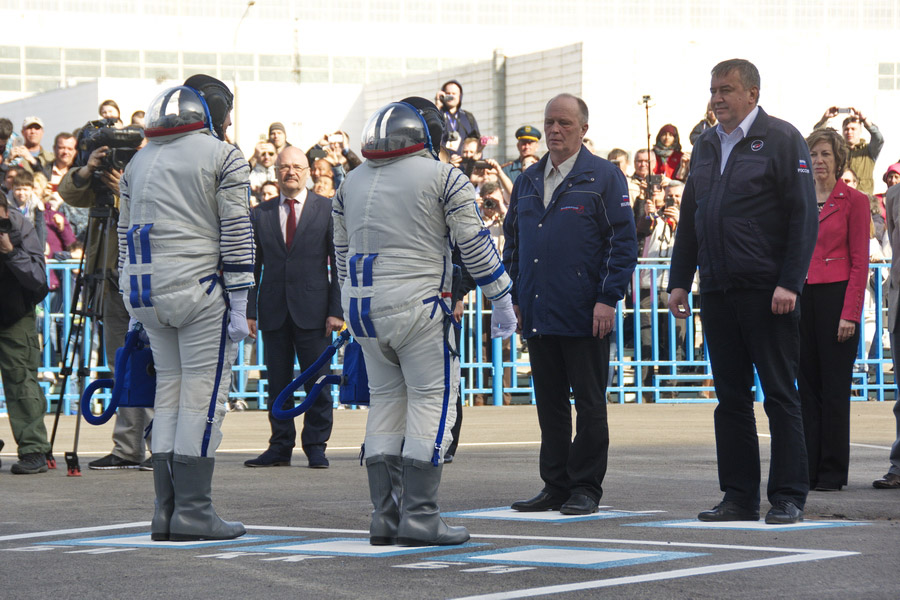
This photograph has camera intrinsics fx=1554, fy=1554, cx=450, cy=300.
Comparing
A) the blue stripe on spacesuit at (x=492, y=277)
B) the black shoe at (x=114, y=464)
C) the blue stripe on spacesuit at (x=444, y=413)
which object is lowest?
the black shoe at (x=114, y=464)

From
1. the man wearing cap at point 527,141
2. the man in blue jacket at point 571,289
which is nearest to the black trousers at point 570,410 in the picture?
the man in blue jacket at point 571,289

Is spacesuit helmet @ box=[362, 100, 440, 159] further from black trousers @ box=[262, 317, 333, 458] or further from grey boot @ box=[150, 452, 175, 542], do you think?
black trousers @ box=[262, 317, 333, 458]

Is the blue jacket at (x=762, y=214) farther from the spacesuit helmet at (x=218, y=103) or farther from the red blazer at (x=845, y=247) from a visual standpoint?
the spacesuit helmet at (x=218, y=103)

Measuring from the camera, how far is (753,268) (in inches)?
303

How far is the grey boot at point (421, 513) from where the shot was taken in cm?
691

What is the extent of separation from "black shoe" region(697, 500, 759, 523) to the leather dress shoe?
76.8 inches

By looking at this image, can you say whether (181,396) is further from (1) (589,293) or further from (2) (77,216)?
(2) (77,216)

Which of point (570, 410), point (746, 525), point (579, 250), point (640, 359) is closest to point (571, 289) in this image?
point (579, 250)

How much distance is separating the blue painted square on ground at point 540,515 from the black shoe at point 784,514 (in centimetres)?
68

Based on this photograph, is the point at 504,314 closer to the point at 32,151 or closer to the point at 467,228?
the point at 467,228

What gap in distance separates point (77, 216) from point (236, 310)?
1056 centimetres

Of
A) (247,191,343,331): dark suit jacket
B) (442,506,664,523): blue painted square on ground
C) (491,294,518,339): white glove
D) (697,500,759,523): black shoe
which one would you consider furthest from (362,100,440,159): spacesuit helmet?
(247,191,343,331): dark suit jacket

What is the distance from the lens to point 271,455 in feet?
36.4

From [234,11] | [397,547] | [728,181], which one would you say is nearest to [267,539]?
[397,547]
